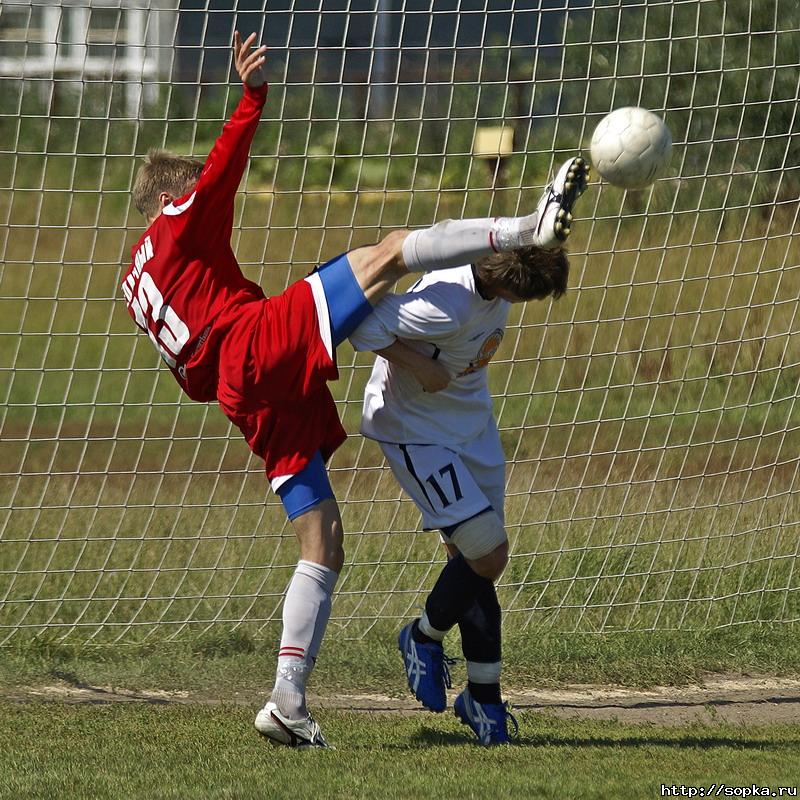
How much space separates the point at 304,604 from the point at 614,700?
163 centimetres

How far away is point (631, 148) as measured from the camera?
4.06 meters

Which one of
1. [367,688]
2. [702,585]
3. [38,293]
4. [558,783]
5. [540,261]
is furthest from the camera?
[38,293]

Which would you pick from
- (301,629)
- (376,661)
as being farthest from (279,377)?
(376,661)

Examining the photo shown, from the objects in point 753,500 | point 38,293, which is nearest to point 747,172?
point 753,500

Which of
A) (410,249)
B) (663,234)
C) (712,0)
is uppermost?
(712,0)

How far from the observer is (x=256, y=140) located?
745 centimetres

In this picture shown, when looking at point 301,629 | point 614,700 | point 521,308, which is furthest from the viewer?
point 521,308

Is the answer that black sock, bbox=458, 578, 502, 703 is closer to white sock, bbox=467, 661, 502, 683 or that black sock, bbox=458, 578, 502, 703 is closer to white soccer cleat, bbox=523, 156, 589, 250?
white sock, bbox=467, 661, 502, 683

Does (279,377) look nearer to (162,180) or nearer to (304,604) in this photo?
(304,604)

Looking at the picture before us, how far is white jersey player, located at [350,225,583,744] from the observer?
4141mm

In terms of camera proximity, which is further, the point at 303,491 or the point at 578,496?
the point at 578,496

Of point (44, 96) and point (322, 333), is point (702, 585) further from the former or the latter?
point (44, 96)

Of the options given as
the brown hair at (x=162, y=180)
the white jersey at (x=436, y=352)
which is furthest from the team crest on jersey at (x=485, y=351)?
the brown hair at (x=162, y=180)

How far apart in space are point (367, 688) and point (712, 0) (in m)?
3.63
